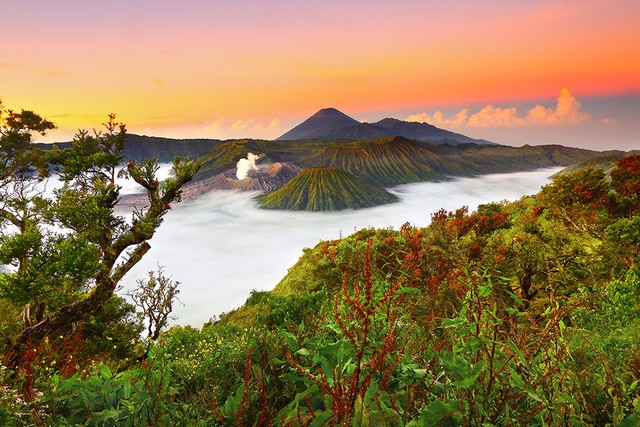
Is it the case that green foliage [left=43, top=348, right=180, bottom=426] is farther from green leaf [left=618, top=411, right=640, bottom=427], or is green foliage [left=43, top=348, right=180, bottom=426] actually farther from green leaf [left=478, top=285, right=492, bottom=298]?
green leaf [left=618, top=411, right=640, bottom=427]

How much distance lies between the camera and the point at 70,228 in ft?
55.1

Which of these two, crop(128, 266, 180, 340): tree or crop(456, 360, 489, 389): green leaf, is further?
crop(128, 266, 180, 340): tree

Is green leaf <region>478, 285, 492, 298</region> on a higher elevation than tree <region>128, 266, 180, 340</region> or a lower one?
higher

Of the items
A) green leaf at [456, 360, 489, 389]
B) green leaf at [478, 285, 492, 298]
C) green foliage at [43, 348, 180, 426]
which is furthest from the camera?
green foliage at [43, 348, 180, 426]

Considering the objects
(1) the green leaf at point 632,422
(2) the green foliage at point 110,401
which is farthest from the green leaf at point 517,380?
(2) the green foliage at point 110,401

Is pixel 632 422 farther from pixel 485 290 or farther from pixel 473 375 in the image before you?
pixel 485 290

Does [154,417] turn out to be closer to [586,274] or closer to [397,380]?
[397,380]

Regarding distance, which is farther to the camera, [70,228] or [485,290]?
[70,228]

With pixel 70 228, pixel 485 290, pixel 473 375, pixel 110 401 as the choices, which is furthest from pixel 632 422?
pixel 70 228

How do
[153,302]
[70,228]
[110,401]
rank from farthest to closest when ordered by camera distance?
[153,302] → [70,228] → [110,401]

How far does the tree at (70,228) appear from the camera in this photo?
1330 cm

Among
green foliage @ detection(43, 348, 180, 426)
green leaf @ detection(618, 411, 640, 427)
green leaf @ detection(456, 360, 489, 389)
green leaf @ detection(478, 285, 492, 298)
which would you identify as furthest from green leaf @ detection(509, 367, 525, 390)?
green foliage @ detection(43, 348, 180, 426)

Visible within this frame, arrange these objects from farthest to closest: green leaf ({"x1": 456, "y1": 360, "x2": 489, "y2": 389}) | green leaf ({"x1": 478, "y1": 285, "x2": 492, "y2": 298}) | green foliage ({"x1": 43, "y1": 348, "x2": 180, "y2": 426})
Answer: green foliage ({"x1": 43, "y1": 348, "x2": 180, "y2": 426}) < green leaf ({"x1": 478, "y1": 285, "x2": 492, "y2": 298}) < green leaf ({"x1": 456, "y1": 360, "x2": 489, "y2": 389})

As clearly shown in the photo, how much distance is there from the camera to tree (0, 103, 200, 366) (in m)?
13.3
